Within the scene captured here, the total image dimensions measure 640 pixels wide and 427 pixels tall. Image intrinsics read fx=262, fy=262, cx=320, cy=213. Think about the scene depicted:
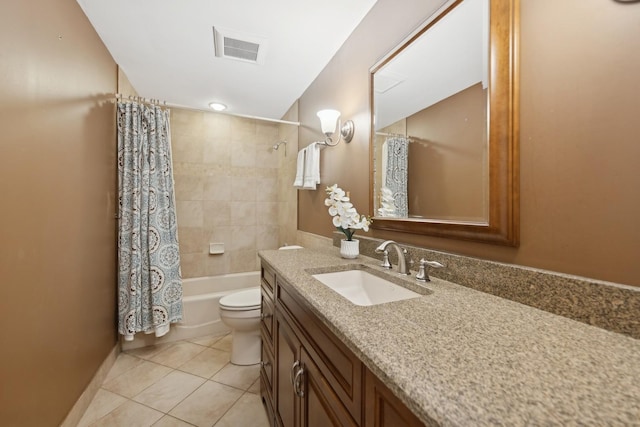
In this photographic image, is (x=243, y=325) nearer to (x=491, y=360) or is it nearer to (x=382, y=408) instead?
(x=382, y=408)

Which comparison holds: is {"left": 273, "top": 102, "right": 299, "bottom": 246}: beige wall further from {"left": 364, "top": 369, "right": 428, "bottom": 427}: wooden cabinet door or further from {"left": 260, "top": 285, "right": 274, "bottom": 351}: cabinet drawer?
{"left": 364, "top": 369, "right": 428, "bottom": 427}: wooden cabinet door

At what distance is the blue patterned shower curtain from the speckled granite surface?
220cm

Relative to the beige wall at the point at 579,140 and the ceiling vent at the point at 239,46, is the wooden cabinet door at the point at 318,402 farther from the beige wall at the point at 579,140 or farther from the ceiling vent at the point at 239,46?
the ceiling vent at the point at 239,46

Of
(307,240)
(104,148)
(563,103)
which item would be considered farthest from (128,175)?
(563,103)

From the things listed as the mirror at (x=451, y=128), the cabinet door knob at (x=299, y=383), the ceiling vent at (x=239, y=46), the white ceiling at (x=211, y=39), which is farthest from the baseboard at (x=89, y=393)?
the ceiling vent at (x=239, y=46)

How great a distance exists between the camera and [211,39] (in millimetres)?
1808

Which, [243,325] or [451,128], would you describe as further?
[243,325]

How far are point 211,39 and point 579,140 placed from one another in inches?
81.8

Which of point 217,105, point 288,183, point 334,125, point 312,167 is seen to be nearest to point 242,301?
point 312,167

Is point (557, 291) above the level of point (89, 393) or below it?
above

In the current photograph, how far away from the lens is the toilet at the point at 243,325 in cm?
198

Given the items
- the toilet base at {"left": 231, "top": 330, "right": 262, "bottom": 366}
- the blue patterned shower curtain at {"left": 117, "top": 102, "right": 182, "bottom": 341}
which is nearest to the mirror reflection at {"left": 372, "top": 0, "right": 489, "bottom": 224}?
the toilet base at {"left": 231, "top": 330, "right": 262, "bottom": 366}

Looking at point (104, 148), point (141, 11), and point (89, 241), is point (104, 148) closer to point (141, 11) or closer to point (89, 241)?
point (89, 241)

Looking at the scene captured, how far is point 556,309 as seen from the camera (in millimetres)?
678
